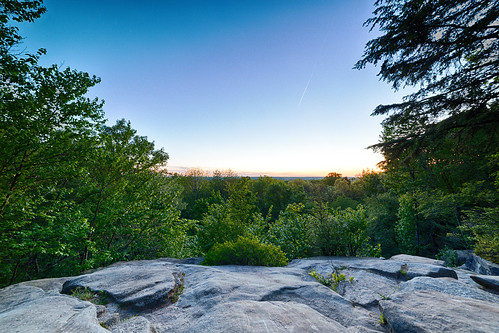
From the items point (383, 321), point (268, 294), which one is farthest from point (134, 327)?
point (383, 321)

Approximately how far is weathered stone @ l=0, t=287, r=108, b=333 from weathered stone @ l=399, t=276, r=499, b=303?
4758 millimetres

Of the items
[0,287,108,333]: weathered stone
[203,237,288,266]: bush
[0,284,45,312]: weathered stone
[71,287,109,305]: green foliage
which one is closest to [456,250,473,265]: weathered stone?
[203,237,288,266]: bush

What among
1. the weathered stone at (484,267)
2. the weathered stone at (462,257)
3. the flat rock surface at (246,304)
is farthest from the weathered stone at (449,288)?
the weathered stone at (462,257)

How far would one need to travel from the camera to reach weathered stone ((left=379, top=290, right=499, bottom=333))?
6.60ft

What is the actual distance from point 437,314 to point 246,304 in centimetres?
237

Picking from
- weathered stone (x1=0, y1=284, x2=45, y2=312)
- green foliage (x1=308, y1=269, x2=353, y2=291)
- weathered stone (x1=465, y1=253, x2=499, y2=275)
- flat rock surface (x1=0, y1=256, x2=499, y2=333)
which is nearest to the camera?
flat rock surface (x1=0, y1=256, x2=499, y2=333)

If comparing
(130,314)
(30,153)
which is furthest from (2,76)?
(130,314)

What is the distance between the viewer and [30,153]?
6062 millimetres

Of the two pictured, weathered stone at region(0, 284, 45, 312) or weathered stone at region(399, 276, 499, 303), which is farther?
weathered stone at region(0, 284, 45, 312)

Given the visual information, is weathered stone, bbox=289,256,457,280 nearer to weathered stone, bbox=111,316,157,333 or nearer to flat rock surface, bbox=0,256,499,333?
flat rock surface, bbox=0,256,499,333

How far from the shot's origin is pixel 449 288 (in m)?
3.20

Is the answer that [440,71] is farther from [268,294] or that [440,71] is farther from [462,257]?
[462,257]

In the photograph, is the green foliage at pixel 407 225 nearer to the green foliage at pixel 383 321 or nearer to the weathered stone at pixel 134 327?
the green foliage at pixel 383 321

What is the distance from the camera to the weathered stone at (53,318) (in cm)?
213
